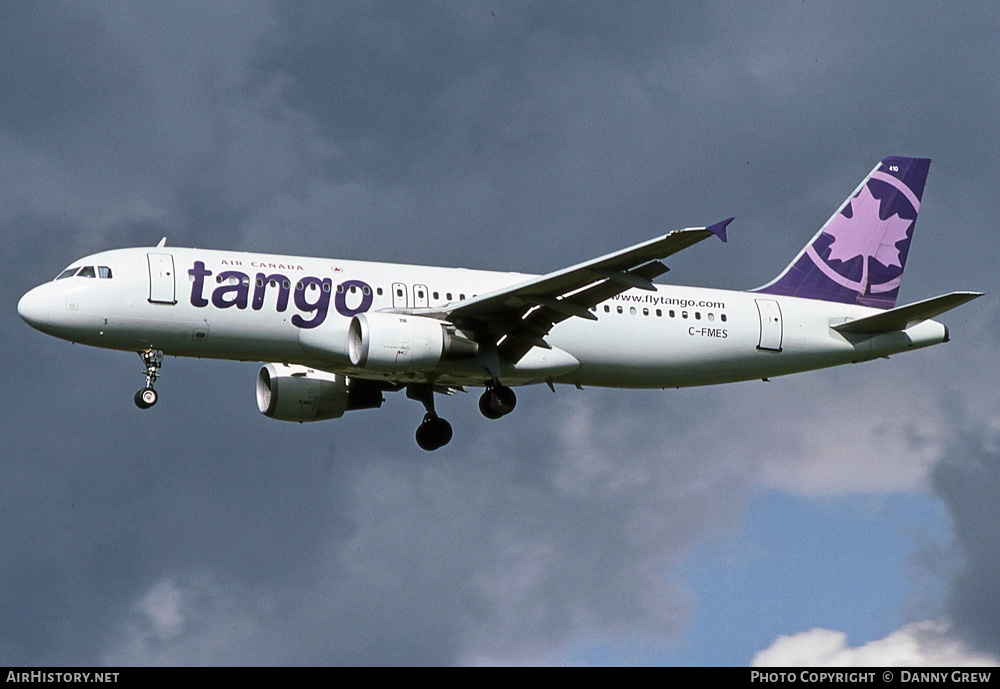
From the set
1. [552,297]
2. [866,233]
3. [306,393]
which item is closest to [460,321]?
[552,297]

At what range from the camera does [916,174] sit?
161 feet

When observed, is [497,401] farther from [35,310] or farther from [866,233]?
[866,233]

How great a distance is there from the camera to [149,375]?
37.8 m

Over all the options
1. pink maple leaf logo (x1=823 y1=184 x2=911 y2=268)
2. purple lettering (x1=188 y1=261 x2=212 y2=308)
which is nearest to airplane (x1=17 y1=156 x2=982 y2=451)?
purple lettering (x1=188 y1=261 x2=212 y2=308)

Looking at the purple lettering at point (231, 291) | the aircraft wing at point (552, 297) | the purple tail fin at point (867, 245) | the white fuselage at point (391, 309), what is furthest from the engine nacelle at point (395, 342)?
the purple tail fin at point (867, 245)

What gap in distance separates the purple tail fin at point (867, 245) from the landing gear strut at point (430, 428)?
10240 millimetres

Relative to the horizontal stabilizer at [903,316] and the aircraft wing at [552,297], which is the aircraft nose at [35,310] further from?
the horizontal stabilizer at [903,316]

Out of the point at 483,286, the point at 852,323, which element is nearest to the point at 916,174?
the point at 852,323

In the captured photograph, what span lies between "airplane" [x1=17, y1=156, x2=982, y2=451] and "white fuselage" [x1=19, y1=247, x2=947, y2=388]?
0.04m

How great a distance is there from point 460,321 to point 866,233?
15568mm

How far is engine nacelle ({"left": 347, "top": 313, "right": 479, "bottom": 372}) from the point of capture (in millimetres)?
37031

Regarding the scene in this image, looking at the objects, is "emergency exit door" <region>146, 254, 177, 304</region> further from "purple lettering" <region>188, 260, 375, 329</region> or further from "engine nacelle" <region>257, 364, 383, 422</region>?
"engine nacelle" <region>257, 364, 383, 422</region>

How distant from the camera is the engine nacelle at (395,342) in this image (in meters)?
37.0
